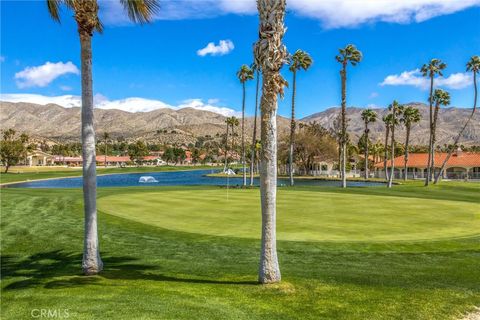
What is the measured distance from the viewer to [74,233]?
1897 cm

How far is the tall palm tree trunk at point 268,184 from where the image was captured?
35.9 ft

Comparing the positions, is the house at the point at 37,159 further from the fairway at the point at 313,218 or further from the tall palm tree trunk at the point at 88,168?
the tall palm tree trunk at the point at 88,168

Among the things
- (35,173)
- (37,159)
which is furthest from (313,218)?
(37,159)

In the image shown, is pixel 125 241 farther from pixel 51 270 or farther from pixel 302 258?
pixel 302 258

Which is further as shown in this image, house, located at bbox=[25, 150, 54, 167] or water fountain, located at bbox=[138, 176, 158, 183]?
house, located at bbox=[25, 150, 54, 167]

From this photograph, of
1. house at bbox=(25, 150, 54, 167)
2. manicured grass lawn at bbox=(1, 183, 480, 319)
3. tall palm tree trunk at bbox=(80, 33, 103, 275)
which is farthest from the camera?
house at bbox=(25, 150, 54, 167)

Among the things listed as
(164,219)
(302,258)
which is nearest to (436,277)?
(302,258)

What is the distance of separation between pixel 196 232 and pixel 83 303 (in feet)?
30.5

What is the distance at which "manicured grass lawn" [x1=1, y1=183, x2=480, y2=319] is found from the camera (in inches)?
361

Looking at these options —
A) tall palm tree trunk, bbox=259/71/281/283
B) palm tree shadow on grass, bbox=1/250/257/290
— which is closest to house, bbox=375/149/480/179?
tall palm tree trunk, bbox=259/71/281/283

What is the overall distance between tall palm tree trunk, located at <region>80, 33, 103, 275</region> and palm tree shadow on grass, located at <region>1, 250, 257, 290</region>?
1.70 feet

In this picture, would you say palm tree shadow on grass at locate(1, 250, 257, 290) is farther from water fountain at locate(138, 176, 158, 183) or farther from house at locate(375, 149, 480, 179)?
house at locate(375, 149, 480, 179)

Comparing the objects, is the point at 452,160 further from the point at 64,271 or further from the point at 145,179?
the point at 64,271

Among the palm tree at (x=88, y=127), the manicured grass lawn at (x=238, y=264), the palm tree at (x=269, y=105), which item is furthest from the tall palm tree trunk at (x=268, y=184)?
the palm tree at (x=88, y=127)
